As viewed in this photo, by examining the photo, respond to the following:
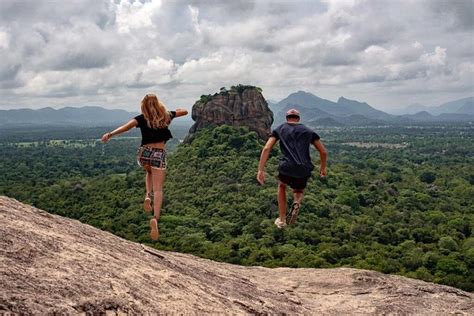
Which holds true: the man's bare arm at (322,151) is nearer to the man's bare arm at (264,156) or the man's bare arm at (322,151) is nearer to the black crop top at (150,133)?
the man's bare arm at (264,156)

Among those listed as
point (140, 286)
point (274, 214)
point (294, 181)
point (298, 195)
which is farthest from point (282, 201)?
point (274, 214)

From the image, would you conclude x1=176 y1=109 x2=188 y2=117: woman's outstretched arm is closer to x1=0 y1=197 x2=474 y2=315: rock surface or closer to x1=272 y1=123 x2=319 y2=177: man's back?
x1=272 y1=123 x2=319 y2=177: man's back

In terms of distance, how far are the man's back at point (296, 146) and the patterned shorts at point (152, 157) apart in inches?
82.9

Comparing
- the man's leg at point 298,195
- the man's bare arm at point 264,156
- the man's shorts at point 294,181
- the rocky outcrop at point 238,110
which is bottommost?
the man's leg at point 298,195

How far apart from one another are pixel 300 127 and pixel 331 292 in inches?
179

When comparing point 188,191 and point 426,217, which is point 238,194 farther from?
point 426,217

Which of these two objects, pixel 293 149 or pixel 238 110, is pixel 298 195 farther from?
pixel 238 110

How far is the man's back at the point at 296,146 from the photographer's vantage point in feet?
27.4

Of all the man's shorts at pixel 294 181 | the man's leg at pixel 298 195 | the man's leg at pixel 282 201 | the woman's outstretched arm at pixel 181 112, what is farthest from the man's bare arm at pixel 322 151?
the woman's outstretched arm at pixel 181 112

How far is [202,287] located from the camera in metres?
7.46

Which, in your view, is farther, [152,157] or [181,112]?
[181,112]

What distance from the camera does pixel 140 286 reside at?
21.0 ft

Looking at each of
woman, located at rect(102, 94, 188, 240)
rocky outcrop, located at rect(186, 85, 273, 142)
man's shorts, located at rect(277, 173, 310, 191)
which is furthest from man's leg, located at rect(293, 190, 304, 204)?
rocky outcrop, located at rect(186, 85, 273, 142)

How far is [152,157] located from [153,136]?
0.40m
